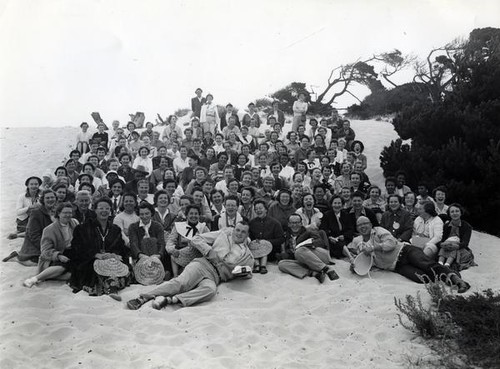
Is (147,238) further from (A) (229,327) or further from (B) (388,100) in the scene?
(B) (388,100)

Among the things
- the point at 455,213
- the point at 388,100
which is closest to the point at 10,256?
the point at 455,213

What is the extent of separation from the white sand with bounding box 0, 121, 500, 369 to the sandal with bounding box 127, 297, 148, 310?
0.08 meters

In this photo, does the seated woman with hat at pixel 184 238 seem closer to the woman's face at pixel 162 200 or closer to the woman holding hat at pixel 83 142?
the woman's face at pixel 162 200

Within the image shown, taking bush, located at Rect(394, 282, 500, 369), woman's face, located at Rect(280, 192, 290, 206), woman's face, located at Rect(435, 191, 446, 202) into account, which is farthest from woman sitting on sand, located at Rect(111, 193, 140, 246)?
woman's face, located at Rect(435, 191, 446, 202)

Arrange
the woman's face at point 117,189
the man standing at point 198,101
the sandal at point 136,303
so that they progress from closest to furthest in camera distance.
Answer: the sandal at point 136,303 → the woman's face at point 117,189 → the man standing at point 198,101

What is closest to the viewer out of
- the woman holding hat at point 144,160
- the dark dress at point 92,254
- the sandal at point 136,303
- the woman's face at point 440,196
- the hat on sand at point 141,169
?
the sandal at point 136,303

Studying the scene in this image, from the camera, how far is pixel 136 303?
552cm

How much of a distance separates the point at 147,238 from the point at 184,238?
1.65 ft

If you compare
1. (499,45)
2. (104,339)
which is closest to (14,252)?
(104,339)

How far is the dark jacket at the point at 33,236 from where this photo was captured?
6.50 metres

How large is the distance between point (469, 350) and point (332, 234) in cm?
311

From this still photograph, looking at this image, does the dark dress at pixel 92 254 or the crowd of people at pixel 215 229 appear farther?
the crowd of people at pixel 215 229

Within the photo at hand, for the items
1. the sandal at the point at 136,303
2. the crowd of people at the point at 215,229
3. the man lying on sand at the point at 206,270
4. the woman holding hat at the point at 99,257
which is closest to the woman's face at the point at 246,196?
the crowd of people at the point at 215,229

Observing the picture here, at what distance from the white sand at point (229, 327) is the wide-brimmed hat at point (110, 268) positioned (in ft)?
0.79
